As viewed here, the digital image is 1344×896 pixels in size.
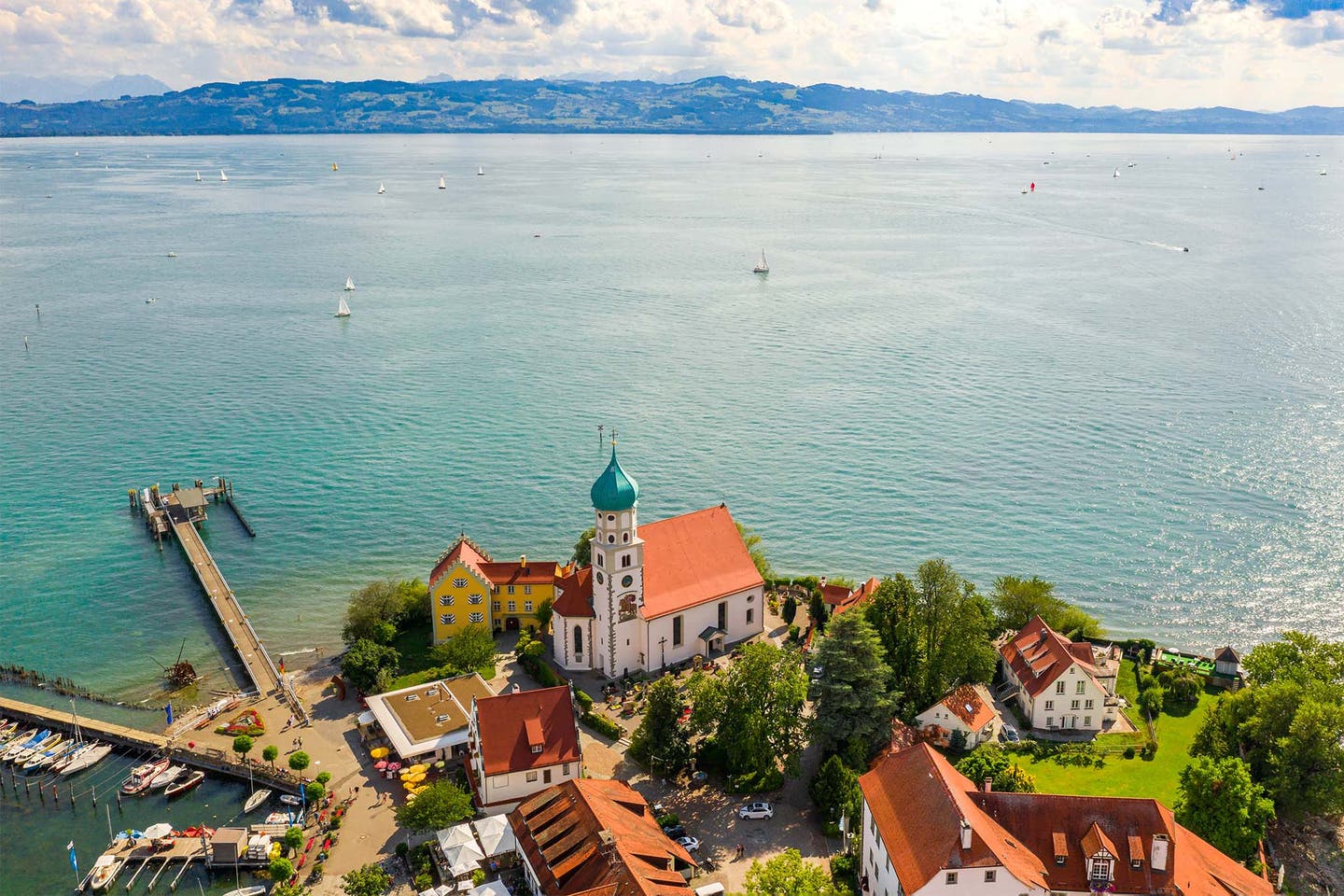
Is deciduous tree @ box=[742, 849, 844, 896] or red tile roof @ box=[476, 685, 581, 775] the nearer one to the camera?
deciduous tree @ box=[742, 849, 844, 896]

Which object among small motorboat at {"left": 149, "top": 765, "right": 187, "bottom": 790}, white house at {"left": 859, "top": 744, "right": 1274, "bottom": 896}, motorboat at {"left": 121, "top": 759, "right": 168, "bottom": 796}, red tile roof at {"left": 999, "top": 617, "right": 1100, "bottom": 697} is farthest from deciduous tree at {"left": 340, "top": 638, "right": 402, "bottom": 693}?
red tile roof at {"left": 999, "top": 617, "right": 1100, "bottom": 697}

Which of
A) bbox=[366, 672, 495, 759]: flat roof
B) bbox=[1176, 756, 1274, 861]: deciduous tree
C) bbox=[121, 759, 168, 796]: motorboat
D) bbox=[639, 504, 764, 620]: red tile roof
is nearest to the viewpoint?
bbox=[1176, 756, 1274, 861]: deciduous tree

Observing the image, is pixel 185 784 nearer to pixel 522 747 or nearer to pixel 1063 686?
pixel 522 747

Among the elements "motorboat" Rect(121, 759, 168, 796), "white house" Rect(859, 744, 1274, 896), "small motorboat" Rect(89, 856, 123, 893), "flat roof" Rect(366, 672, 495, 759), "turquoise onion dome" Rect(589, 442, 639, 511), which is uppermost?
"turquoise onion dome" Rect(589, 442, 639, 511)

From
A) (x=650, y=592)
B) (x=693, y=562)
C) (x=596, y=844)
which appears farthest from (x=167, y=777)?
(x=693, y=562)

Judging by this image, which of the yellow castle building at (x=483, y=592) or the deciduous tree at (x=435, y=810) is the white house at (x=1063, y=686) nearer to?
the yellow castle building at (x=483, y=592)

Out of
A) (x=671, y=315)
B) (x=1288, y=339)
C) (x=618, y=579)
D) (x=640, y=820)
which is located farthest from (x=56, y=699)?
(x=1288, y=339)

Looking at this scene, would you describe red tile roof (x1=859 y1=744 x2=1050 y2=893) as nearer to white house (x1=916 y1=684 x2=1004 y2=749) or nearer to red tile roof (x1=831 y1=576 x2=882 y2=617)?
white house (x1=916 y1=684 x2=1004 y2=749)
